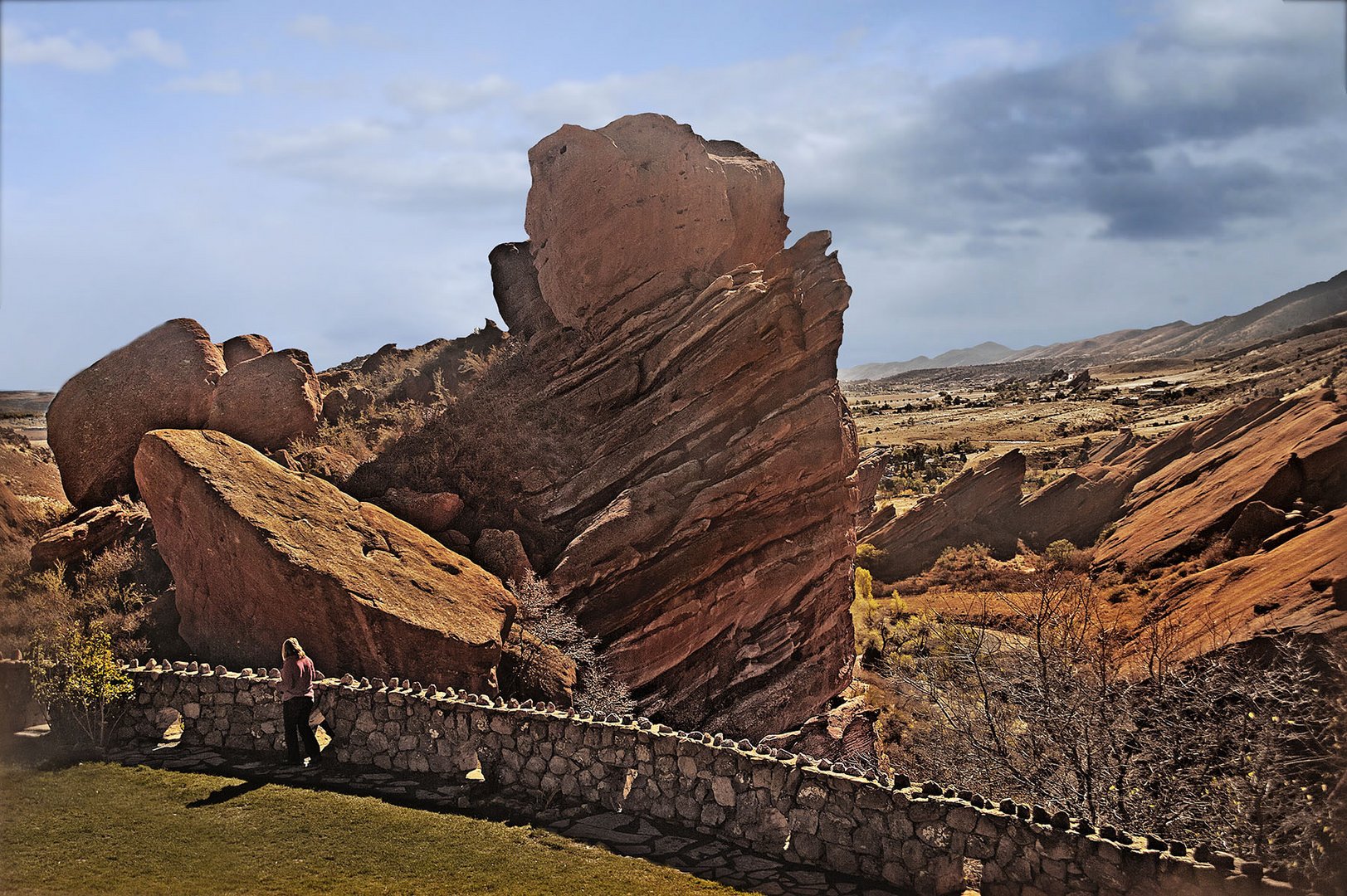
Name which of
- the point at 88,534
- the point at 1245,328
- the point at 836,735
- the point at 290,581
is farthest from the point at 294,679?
the point at 1245,328

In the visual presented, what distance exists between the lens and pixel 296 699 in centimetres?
1124

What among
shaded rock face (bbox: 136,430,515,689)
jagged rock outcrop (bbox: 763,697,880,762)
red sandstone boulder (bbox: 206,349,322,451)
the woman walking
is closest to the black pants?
the woman walking

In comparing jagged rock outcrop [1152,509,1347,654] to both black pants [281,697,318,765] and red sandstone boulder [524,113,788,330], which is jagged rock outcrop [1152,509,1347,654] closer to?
red sandstone boulder [524,113,788,330]

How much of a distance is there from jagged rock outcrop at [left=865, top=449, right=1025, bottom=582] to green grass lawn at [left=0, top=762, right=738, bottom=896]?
33632 mm

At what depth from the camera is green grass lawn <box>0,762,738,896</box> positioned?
27.6 ft

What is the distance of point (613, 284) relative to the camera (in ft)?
74.0

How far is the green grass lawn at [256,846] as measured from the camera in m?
8.41

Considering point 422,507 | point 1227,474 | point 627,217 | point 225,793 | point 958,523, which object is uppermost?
point 627,217

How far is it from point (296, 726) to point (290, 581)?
2.67m

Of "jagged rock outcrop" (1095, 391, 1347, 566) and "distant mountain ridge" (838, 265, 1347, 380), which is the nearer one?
"jagged rock outcrop" (1095, 391, 1347, 566)

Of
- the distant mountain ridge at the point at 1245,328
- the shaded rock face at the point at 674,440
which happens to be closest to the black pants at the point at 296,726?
the shaded rock face at the point at 674,440

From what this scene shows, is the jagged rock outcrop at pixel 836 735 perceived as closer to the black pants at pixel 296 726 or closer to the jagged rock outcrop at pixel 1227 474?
the black pants at pixel 296 726

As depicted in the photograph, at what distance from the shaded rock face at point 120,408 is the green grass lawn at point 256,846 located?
9.78 meters

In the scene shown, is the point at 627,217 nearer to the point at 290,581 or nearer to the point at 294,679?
the point at 290,581
